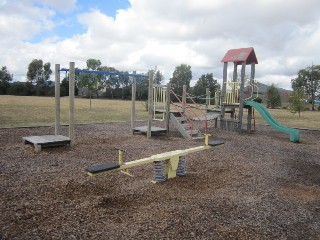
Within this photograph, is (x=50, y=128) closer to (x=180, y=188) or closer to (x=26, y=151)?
(x=26, y=151)

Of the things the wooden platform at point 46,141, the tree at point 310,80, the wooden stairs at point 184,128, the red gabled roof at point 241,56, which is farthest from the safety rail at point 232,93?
the tree at point 310,80

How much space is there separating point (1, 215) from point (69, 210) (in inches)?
33.7

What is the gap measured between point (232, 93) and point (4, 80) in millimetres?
66056

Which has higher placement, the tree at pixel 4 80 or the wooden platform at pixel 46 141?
the tree at pixel 4 80

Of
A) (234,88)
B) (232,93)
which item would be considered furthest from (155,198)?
(232,93)

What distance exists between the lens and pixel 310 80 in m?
64.9

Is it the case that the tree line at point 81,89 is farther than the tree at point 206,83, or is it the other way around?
the tree at point 206,83

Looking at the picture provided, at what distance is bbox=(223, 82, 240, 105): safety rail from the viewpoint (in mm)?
13833

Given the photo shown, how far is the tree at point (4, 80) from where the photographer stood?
65.1m

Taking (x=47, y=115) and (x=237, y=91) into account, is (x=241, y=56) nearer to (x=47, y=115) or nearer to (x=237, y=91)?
(x=237, y=91)

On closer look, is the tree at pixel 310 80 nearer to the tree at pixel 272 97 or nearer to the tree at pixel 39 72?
the tree at pixel 272 97

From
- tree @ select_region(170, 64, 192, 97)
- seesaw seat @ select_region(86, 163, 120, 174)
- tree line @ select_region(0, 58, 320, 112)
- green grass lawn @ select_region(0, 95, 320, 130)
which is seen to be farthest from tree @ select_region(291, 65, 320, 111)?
seesaw seat @ select_region(86, 163, 120, 174)

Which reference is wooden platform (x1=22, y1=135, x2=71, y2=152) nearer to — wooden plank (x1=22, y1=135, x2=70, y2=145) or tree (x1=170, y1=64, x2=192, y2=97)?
wooden plank (x1=22, y1=135, x2=70, y2=145)

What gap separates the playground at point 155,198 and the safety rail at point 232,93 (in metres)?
5.97
